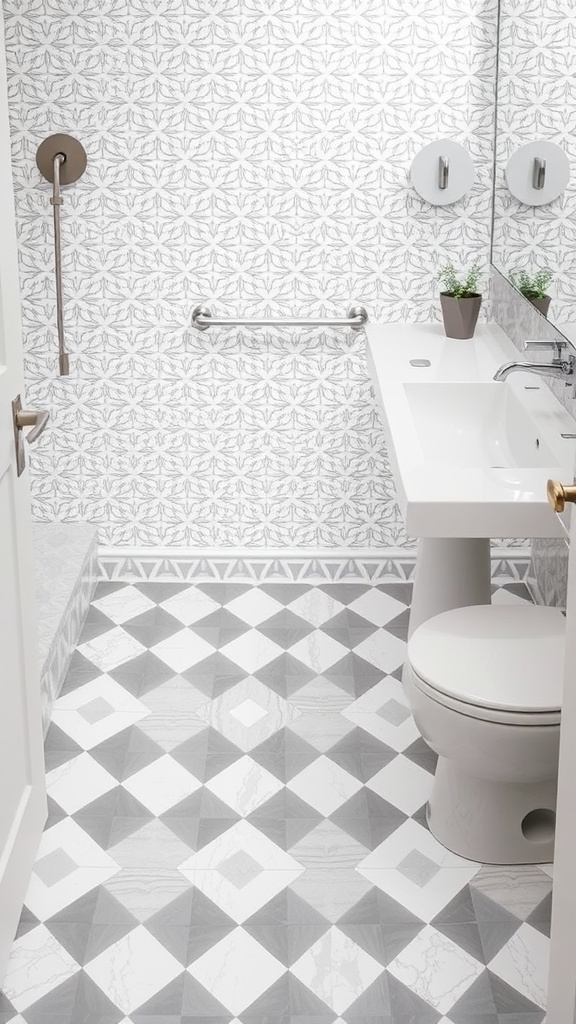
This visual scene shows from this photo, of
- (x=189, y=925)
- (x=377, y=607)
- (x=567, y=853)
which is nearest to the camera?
(x=567, y=853)

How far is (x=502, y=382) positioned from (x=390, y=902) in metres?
1.22

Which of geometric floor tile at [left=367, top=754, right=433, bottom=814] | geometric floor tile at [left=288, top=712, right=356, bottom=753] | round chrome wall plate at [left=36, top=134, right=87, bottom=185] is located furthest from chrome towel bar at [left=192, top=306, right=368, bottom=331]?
geometric floor tile at [left=367, top=754, right=433, bottom=814]

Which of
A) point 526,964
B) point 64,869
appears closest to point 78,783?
point 64,869

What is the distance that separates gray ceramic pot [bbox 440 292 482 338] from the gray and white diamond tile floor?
837mm

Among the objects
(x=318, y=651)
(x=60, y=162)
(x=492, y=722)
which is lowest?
(x=318, y=651)

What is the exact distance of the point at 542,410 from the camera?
257 centimetres

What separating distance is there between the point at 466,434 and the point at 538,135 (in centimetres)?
71

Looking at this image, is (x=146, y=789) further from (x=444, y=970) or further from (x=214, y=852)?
(x=444, y=970)

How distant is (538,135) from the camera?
272 centimetres

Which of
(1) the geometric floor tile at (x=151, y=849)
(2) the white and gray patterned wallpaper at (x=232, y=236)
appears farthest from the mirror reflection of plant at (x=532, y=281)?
(1) the geometric floor tile at (x=151, y=849)

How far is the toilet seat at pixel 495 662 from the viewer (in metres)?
2.10

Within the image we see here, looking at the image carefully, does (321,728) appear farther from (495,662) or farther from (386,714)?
(495,662)

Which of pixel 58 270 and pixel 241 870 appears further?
pixel 58 270

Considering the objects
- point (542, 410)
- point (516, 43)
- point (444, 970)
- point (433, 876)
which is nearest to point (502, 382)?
point (542, 410)
